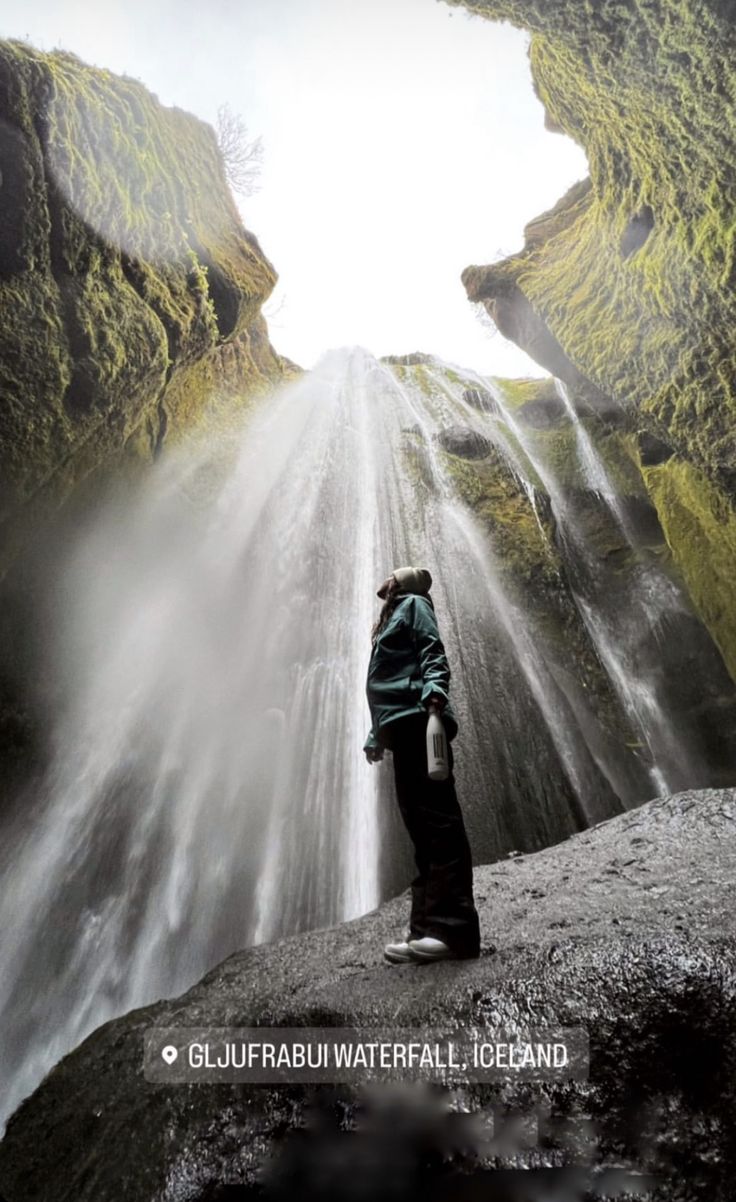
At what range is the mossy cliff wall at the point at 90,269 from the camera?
5488 mm

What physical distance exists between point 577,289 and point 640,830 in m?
10.3

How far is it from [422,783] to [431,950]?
27.5 inches

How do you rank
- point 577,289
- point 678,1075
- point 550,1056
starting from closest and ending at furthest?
point 678,1075, point 550,1056, point 577,289

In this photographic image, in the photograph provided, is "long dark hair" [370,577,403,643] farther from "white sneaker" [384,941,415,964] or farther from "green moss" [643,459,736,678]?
"green moss" [643,459,736,678]

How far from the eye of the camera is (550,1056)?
1750 mm

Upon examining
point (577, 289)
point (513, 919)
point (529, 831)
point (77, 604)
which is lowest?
point (529, 831)

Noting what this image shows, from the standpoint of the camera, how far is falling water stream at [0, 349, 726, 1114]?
6.35 metres

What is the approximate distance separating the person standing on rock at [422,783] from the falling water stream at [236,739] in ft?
15.3

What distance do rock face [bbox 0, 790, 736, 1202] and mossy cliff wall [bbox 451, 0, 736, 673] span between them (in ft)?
23.2

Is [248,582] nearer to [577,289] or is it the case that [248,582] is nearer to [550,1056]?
[577,289]

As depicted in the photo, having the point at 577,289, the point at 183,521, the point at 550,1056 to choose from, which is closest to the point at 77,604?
the point at 183,521

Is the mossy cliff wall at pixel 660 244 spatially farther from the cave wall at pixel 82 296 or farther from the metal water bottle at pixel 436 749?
the metal water bottle at pixel 436 749

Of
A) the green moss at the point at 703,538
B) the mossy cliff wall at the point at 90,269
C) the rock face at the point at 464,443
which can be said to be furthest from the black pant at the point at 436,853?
the rock face at the point at 464,443

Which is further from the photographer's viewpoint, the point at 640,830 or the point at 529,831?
the point at 529,831
